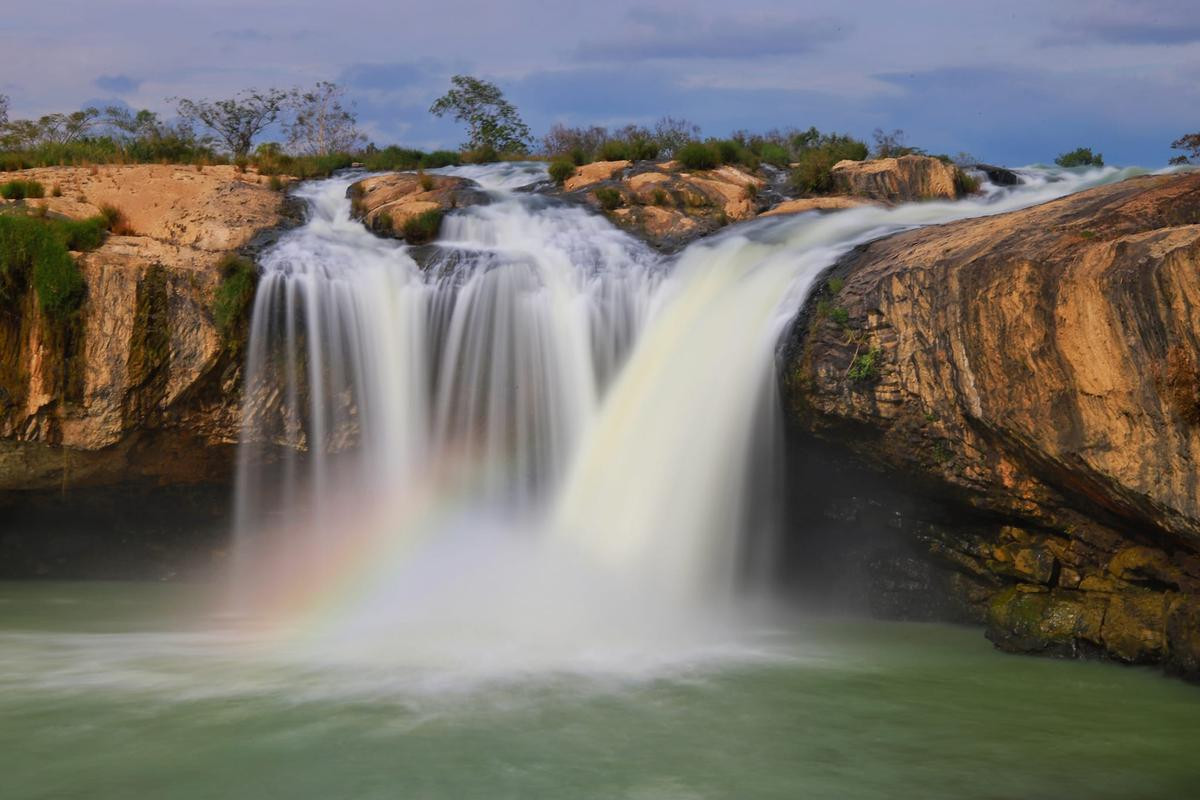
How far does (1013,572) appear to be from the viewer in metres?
12.2

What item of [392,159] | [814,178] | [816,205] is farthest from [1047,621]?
[392,159]

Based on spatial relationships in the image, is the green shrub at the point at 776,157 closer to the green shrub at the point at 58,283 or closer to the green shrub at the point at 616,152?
the green shrub at the point at 616,152

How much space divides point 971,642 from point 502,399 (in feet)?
21.1

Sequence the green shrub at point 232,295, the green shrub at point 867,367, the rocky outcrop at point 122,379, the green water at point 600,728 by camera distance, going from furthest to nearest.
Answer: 1. the green shrub at point 232,295
2. the rocky outcrop at point 122,379
3. the green shrub at point 867,367
4. the green water at point 600,728

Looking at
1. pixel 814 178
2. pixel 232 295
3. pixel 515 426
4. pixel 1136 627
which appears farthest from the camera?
pixel 814 178

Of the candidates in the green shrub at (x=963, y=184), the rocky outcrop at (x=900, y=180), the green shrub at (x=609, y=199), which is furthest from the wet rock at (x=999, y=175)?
the green shrub at (x=609, y=199)

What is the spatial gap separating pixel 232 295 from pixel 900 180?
11316 millimetres

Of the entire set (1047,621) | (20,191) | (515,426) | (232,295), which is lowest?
(1047,621)

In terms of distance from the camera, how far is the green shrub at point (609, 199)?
1841cm

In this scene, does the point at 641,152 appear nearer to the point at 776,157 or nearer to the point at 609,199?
the point at 776,157

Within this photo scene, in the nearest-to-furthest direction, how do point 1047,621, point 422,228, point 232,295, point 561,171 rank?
point 1047,621 → point 232,295 → point 422,228 → point 561,171

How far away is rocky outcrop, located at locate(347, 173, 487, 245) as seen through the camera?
1767cm

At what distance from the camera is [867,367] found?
1188 cm

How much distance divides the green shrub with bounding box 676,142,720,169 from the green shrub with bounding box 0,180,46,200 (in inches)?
419
